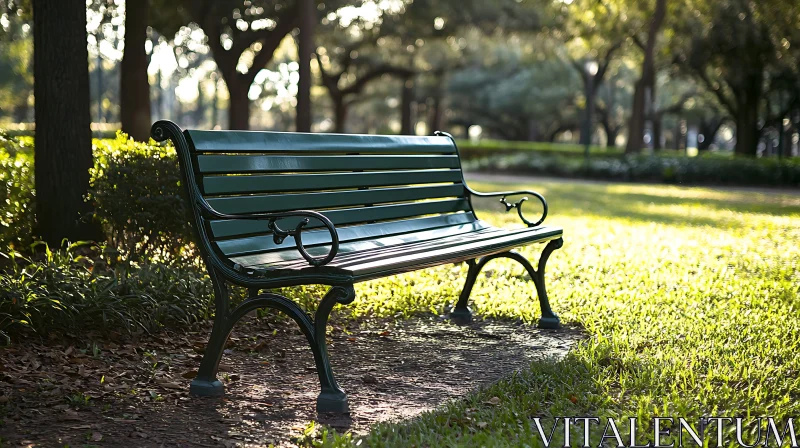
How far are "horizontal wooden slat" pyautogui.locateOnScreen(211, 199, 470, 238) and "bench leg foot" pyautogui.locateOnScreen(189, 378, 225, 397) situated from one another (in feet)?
2.14

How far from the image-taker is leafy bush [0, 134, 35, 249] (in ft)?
19.6

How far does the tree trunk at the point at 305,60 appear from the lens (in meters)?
15.3

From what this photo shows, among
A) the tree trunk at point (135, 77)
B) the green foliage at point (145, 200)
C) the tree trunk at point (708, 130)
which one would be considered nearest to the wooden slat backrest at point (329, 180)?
the green foliage at point (145, 200)

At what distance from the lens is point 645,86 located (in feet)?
88.5

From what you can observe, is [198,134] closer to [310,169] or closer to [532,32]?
[310,169]

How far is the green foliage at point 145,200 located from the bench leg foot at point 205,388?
2.22 metres

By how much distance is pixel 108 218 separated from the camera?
236 inches

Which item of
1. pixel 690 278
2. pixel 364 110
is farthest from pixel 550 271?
pixel 364 110

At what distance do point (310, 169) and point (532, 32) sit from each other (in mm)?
21943

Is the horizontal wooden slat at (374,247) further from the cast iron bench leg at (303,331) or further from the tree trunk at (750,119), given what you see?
the tree trunk at (750,119)

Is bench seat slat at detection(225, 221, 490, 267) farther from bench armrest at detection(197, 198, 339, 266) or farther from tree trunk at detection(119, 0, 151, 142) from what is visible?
tree trunk at detection(119, 0, 151, 142)

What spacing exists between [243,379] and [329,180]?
1.15 meters

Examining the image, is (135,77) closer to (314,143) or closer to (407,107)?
(314,143)

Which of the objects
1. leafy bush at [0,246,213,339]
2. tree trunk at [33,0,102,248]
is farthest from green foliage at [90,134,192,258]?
leafy bush at [0,246,213,339]
